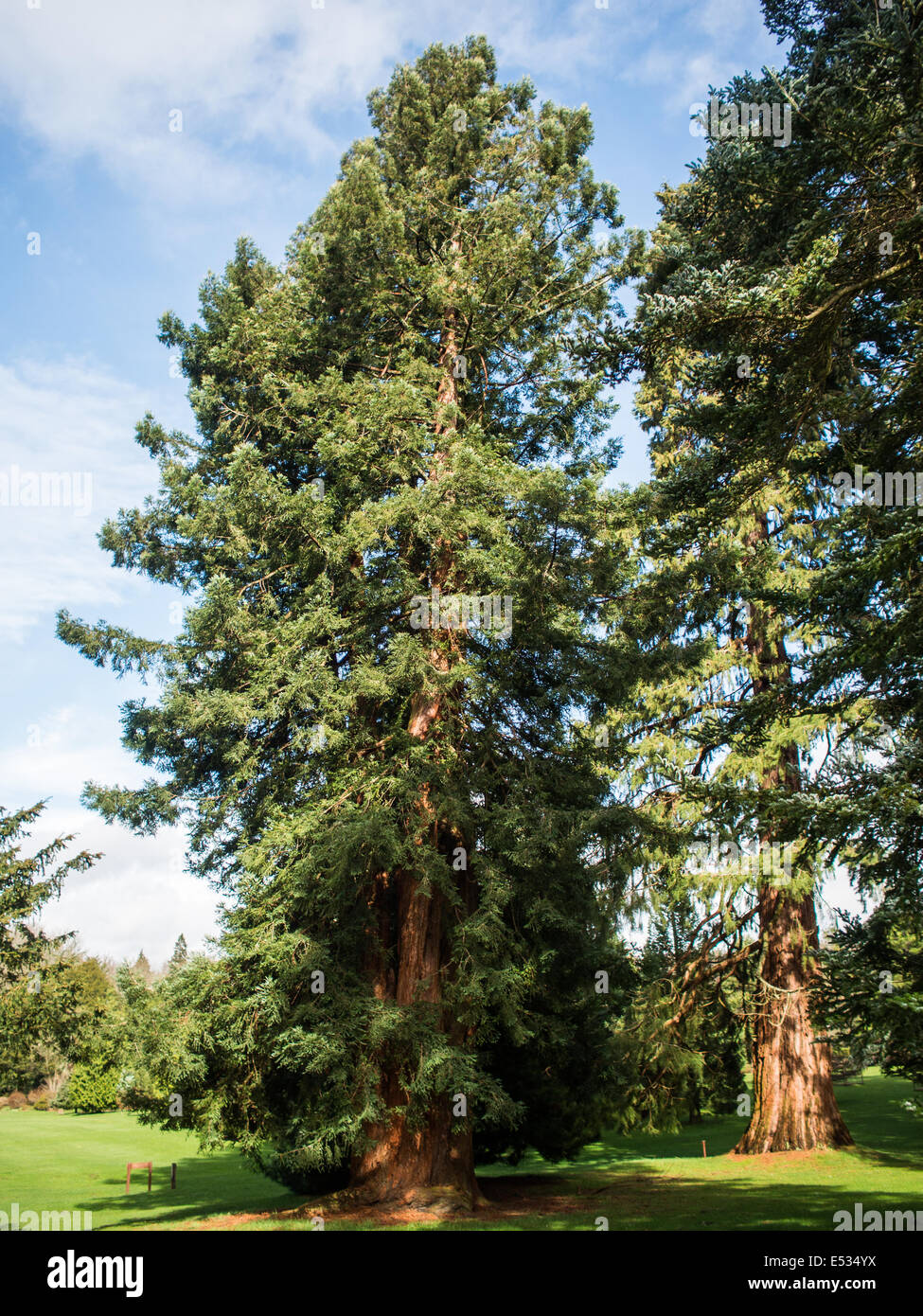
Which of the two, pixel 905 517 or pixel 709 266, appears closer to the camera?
pixel 905 517

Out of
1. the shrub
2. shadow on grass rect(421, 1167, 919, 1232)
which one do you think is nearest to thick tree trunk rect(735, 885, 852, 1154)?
shadow on grass rect(421, 1167, 919, 1232)

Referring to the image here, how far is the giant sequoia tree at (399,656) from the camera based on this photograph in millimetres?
11023

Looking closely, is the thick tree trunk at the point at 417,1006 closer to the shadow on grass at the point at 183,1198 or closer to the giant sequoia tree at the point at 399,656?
the giant sequoia tree at the point at 399,656

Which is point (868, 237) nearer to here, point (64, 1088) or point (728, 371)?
point (728, 371)

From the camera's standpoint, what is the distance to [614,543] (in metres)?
12.8

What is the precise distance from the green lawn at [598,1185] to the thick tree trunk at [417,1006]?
2.74 feet

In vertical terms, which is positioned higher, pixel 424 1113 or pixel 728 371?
pixel 728 371

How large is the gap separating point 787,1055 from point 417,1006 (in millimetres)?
8535

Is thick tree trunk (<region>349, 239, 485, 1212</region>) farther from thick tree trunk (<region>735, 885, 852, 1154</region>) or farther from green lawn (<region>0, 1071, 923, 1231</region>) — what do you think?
thick tree trunk (<region>735, 885, 852, 1154</region>)

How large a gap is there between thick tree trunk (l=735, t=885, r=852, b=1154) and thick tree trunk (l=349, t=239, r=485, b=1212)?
6354mm

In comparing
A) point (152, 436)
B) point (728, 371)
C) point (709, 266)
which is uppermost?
point (152, 436)

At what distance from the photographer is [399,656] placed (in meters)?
12.0

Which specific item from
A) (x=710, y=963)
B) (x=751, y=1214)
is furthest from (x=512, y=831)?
(x=710, y=963)
